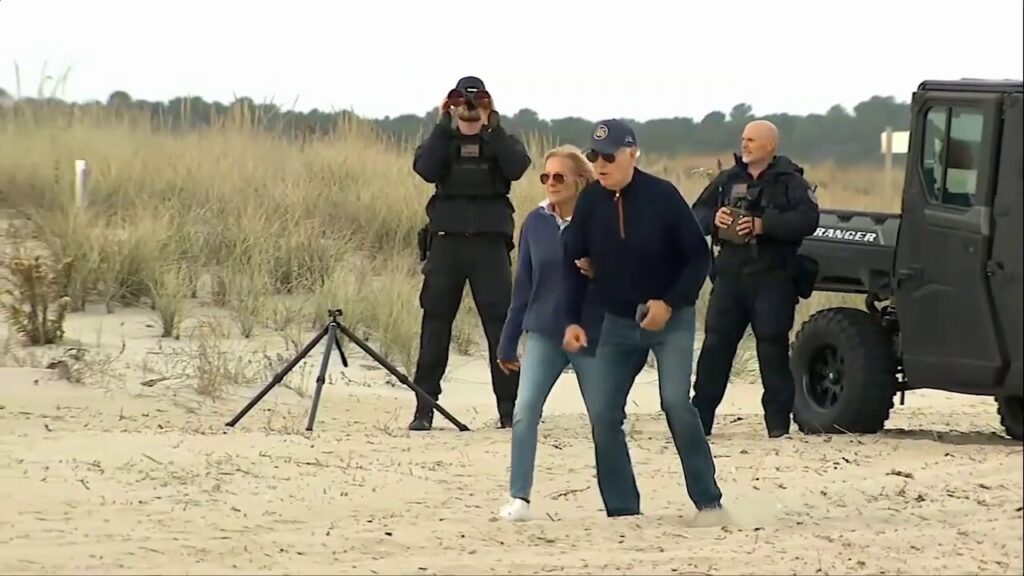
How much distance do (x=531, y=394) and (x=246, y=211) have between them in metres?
9.16

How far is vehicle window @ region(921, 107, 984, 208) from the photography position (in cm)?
901

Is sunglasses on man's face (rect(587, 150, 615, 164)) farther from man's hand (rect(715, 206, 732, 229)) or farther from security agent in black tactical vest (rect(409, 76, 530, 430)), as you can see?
security agent in black tactical vest (rect(409, 76, 530, 430))

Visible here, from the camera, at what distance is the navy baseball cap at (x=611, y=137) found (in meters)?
6.88

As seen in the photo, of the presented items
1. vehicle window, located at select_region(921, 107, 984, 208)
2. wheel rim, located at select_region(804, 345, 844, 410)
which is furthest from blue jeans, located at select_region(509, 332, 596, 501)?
wheel rim, located at select_region(804, 345, 844, 410)

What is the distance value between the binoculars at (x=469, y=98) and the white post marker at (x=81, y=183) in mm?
6553

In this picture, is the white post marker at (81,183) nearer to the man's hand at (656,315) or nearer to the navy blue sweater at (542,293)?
the navy blue sweater at (542,293)

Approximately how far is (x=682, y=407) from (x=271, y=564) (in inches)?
64.8

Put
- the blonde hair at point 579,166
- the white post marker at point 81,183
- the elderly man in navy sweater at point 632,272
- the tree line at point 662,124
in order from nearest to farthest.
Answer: the elderly man in navy sweater at point 632,272 → the blonde hair at point 579,166 → the tree line at point 662,124 → the white post marker at point 81,183

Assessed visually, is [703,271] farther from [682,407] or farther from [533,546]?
[533,546]

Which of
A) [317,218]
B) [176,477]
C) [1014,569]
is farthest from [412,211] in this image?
[1014,569]

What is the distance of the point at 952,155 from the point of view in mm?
9203

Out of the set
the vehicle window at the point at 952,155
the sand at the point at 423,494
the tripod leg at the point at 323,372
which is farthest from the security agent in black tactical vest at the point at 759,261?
the tripod leg at the point at 323,372

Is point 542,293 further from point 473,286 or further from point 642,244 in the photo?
point 473,286

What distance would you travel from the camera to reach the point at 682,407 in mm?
7027
